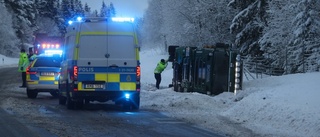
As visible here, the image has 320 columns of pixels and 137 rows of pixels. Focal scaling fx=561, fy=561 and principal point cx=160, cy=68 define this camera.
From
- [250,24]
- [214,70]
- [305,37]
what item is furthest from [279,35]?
[214,70]

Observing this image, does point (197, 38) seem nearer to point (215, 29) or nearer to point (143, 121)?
point (215, 29)

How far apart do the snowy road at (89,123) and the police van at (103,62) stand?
22.3 inches

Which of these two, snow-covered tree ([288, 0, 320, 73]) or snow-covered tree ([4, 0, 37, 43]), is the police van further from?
snow-covered tree ([4, 0, 37, 43])

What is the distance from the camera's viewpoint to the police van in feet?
51.6

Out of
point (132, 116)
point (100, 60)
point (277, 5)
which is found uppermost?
point (277, 5)

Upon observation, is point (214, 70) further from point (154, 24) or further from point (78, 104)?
point (154, 24)

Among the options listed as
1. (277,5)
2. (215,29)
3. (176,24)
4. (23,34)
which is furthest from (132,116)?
(23,34)

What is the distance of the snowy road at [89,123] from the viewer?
36.3 feet

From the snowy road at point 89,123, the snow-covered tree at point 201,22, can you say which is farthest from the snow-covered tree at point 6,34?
the snowy road at point 89,123

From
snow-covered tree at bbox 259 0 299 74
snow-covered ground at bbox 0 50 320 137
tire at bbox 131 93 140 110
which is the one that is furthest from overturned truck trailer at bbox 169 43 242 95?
snow-covered tree at bbox 259 0 299 74

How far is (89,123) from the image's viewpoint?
1274 cm

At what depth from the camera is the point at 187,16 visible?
58.3 metres

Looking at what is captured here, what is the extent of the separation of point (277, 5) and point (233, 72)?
1580 cm

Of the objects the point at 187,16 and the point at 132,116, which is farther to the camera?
the point at 187,16
